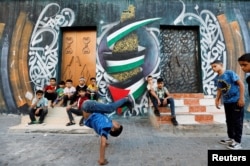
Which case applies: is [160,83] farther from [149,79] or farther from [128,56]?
[128,56]

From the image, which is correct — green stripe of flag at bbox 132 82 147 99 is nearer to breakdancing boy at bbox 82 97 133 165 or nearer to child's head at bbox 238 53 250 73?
breakdancing boy at bbox 82 97 133 165

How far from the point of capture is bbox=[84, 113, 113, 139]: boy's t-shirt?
3.86 meters

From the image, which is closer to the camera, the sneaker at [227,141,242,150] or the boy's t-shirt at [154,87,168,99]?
the sneaker at [227,141,242,150]

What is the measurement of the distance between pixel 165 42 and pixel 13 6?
560 centimetres

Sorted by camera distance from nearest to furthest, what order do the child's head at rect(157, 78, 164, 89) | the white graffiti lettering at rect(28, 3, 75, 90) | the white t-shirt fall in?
the child's head at rect(157, 78, 164, 89) → the white t-shirt → the white graffiti lettering at rect(28, 3, 75, 90)

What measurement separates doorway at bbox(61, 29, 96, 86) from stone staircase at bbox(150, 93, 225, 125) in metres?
3.13

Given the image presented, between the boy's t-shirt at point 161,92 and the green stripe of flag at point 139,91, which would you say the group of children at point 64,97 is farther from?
the boy's t-shirt at point 161,92

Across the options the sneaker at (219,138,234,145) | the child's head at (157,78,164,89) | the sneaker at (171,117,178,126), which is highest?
the child's head at (157,78,164,89)

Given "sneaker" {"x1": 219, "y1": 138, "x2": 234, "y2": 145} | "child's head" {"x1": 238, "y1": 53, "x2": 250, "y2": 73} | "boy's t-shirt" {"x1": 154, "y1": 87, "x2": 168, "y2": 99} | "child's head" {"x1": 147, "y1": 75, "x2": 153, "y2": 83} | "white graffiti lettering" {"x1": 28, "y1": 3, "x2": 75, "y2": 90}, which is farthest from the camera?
"white graffiti lettering" {"x1": 28, "y1": 3, "x2": 75, "y2": 90}

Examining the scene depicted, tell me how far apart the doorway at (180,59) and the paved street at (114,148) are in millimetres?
2728

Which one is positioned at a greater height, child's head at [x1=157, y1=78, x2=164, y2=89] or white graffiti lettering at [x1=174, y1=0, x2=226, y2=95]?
white graffiti lettering at [x1=174, y1=0, x2=226, y2=95]

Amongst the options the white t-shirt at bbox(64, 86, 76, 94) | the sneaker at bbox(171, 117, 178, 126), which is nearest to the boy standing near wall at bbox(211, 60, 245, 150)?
the sneaker at bbox(171, 117, 178, 126)

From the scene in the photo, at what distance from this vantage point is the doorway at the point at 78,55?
856 centimetres

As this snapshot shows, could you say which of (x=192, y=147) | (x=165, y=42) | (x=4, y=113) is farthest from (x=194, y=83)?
(x=4, y=113)
